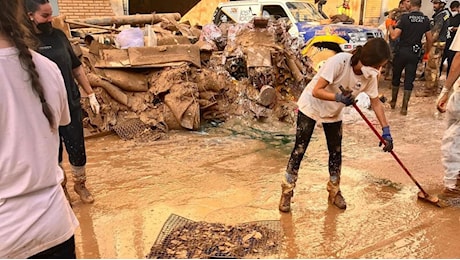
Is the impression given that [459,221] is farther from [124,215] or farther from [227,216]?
[124,215]

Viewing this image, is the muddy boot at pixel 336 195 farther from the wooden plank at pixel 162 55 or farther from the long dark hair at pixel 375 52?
the wooden plank at pixel 162 55

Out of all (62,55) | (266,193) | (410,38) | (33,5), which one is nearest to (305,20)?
(410,38)

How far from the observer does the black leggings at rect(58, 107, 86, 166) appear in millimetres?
3531

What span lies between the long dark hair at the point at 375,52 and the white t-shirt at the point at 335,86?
168 mm

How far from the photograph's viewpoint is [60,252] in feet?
5.23

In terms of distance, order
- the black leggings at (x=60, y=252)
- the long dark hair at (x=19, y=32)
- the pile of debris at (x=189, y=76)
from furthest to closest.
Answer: the pile of debris at (x=189, y=76), the black leggings at (x=60, y=252), the long dark hair at (x=19, y=32)

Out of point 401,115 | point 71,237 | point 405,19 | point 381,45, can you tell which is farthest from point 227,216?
point 405,19

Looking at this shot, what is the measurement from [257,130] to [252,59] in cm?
129

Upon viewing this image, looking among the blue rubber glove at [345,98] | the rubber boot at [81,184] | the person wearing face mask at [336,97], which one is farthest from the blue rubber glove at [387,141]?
the rubber boot at [81,184]

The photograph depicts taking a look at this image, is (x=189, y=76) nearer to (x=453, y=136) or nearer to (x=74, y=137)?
(x=74, y=137)

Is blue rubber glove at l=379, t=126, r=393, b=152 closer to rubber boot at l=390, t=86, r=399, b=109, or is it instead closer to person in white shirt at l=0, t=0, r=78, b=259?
person in white shirt at l=0, t=0, r=78, b=259

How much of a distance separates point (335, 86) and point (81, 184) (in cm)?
251

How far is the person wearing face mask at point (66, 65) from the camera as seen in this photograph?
3.12m

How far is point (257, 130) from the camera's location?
6.35m
